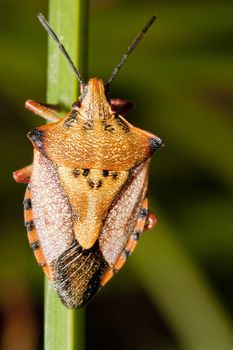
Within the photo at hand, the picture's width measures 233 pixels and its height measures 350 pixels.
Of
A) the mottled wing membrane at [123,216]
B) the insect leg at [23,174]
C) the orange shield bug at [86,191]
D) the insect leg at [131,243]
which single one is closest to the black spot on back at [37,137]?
the orange shield bug at [86,191]

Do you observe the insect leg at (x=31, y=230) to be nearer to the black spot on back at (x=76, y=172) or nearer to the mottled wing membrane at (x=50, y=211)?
the mottled wing membrane at (x=50, y=211)

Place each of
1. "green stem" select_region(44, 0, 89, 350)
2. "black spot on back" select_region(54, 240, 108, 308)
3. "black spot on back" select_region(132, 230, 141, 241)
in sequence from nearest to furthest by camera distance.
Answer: "green stem" select_region(44, 0, 89, 350) < "black spot on back" select_region(54, 240, 108, 308) < "black spot on back" select_region(132, 230, 141, 241)

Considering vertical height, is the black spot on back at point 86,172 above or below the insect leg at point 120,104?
below

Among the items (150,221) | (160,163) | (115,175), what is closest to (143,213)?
(150,221)

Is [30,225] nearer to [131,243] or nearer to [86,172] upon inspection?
[86,172]

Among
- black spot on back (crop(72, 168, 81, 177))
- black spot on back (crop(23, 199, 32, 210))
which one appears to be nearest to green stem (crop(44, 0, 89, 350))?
black spot on back (crop(72, 168, 81, 177))

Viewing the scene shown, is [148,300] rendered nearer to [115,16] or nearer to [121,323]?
[121,323]

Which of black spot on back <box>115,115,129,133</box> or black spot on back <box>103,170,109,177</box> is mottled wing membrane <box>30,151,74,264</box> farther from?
black spot on back <box>115,115,129,133</box>
